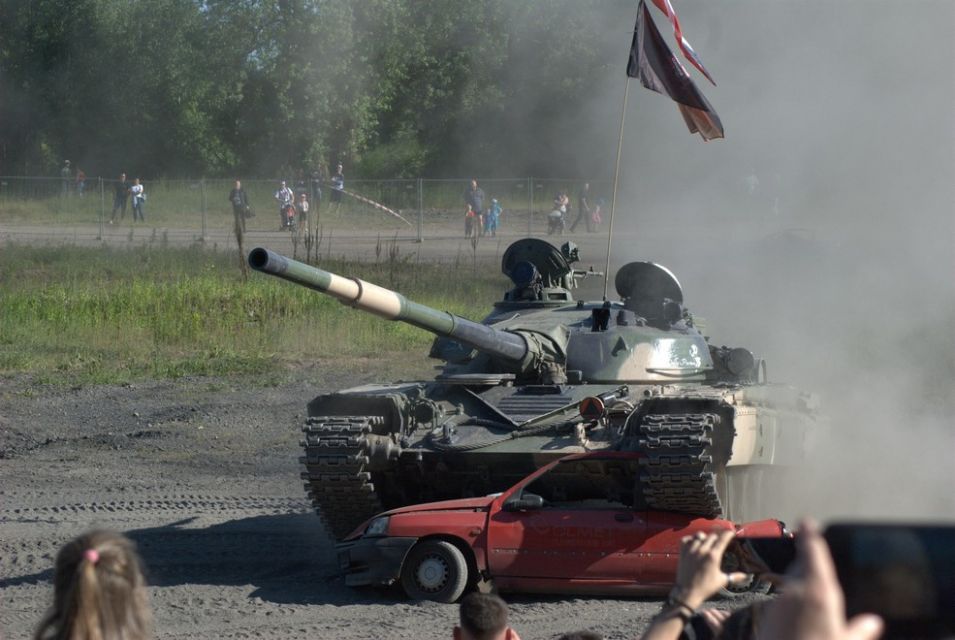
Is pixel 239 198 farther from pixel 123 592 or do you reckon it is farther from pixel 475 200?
pixel 123 592

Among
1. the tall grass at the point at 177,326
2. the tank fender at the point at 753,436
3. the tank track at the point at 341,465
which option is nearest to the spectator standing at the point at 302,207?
the tall grass at the point at 177,326

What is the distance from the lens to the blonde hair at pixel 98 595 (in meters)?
3.55

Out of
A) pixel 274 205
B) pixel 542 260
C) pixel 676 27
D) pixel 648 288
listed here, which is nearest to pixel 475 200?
pixel 274 205

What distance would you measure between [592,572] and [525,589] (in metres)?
0.54

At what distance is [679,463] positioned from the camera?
9.49 metres

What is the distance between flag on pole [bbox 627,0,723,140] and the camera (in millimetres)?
15367

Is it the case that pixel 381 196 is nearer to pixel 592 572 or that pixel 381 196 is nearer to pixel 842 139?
pixel 842 139

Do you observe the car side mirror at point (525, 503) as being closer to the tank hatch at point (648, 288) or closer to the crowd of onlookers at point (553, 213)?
the tank hatch at point (648, 288)

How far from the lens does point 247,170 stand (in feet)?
128

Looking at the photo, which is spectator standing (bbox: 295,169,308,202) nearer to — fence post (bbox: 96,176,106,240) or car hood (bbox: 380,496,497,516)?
fence post (bbox: 96,176,106,240)

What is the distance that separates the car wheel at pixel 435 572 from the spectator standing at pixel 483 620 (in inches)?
204

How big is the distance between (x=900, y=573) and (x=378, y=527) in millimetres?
7449

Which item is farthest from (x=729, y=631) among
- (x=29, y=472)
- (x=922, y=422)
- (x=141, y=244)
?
(x=141, y=244)

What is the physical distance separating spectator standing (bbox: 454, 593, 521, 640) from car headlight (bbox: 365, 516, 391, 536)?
535 cm
